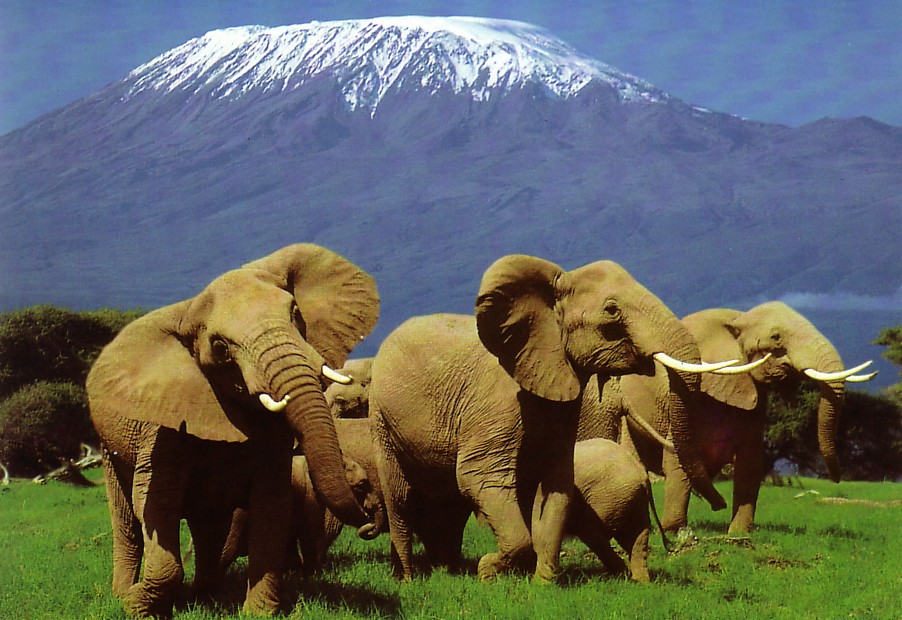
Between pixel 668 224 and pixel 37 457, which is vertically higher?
pixel 668 224

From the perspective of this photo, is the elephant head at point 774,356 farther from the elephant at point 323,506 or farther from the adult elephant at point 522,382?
the elephant at point 323,506

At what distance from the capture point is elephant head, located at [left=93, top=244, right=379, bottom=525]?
651cm

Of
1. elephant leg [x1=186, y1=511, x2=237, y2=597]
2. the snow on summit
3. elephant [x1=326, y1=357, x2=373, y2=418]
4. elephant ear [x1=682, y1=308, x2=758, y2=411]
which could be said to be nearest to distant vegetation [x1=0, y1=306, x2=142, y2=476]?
elephant [x1=326, y1=357, x2=373, y2=418]

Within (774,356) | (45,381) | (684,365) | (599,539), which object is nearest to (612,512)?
(599,539)

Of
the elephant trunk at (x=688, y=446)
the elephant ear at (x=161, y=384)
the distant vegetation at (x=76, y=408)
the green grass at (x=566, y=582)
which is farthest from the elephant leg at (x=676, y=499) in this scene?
the distant vegetation at (x=76, y=408)

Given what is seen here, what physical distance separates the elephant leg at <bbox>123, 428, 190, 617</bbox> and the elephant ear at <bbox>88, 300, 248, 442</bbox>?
33cm

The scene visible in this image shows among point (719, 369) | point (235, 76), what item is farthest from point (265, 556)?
point (235, 76)

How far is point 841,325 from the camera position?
109 m

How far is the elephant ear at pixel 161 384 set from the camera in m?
7.20

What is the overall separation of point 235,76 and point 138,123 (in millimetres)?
18434

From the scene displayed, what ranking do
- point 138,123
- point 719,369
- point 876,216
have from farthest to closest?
point 876,216, point 138,123, point 719,369

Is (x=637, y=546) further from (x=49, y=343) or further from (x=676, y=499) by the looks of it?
(x=49, y=343)

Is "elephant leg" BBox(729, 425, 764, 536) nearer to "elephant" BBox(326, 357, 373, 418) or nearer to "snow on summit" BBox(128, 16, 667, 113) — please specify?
"elephant" BBox(326, 357, 373, 418)

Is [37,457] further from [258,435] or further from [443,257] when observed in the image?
[443,257]
